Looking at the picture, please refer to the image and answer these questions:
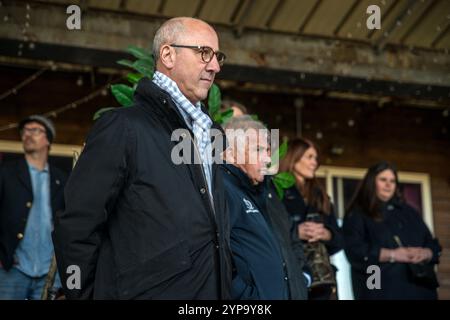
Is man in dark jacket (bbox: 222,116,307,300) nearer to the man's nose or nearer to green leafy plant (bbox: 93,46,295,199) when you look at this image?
green leafy plant (bbox: 93,46,295,199)

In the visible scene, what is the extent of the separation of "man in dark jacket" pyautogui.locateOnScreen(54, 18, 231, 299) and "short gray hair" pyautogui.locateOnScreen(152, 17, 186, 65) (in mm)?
425

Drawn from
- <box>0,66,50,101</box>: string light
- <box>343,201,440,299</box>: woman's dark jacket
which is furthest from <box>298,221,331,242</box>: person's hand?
<box>0,66,50,101</box>: string light

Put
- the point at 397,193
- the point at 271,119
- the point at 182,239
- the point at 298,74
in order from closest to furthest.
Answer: the point at 182,239 → the point at 397,193 → the point at 298,74 → the point at 271,119

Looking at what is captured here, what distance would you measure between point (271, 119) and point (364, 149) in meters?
1.20

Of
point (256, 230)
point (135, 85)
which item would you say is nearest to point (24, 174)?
point (135, 85)

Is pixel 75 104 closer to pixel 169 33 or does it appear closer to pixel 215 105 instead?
pixel 215 105

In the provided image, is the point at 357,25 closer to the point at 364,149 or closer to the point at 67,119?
the point at 364,149

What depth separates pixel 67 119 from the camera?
8.43m

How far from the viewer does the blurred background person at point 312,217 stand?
224 inches

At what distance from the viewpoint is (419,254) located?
663 centimetres

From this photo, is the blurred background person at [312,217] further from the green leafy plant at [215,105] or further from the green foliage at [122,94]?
the green foliage at [122,94]

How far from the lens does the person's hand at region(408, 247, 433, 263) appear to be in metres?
6.59

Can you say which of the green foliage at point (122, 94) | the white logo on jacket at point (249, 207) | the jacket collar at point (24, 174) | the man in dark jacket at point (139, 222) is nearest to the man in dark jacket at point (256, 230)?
the white logo on jacket at point (249, 207)
